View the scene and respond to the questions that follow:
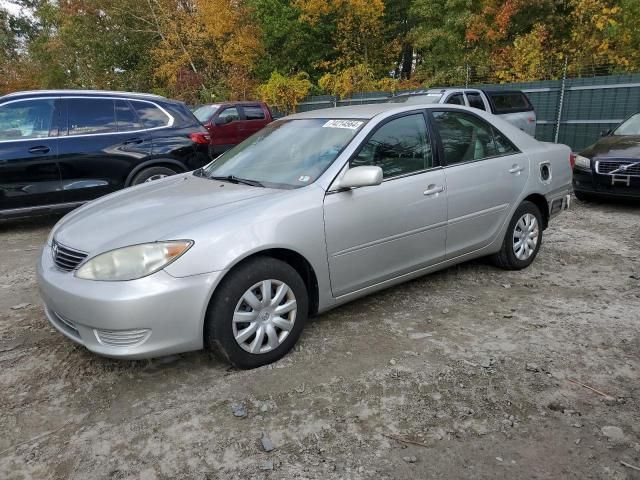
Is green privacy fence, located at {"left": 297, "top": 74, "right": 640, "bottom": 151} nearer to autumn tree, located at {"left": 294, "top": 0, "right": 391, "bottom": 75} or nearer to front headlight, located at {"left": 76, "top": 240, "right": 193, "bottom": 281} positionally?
autumn tree, located at {"left": 294, "top": 0, "right": 391, "bottom": 75}

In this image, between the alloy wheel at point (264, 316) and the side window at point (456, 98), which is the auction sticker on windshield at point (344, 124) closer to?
the alloy wheel at point (264, 316)

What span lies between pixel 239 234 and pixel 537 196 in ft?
10.2

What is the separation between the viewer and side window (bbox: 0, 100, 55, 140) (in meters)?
6.04

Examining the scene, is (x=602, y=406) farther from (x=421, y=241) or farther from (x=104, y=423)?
(x=104, y=423)

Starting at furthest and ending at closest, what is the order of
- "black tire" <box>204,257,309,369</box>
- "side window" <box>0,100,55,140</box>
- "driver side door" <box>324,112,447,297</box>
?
1. "side window" <box>0,100,55,140</box>
2. "driver side door" <box>324,112,447,297</box>
3. "black tire" <box>204,257,309,369</box>

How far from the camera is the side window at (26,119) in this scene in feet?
19.8

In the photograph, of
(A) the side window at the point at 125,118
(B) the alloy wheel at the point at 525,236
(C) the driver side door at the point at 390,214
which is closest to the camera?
(C) the driver side door at the point at 390,214

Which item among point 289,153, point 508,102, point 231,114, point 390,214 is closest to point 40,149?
point 289,153

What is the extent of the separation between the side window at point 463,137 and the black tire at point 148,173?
4.18m

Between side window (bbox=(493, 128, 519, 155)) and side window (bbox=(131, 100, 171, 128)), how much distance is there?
14.9 ft

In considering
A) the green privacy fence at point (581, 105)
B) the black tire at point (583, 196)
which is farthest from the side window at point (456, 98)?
the green privacy fence at point (581, 105)

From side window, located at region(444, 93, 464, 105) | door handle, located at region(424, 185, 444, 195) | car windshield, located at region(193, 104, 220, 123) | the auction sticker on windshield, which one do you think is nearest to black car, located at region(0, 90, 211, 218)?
the auction sticker on windshield

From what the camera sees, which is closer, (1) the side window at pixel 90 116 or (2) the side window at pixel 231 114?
(1) the side window at pixel 90 116

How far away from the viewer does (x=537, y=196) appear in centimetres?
468
